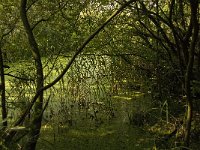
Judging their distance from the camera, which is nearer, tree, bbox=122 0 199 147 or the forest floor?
tree, bbox=122 0 199 147

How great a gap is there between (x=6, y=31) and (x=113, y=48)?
1.06 m

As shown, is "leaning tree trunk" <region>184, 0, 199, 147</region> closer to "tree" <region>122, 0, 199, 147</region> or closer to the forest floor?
"tree" <region>122, 0, 199, 147</region>

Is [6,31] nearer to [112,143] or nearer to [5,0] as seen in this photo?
[5,0]

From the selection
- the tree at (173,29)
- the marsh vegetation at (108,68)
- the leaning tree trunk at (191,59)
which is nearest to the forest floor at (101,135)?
the marsh vegetation at (108,68)

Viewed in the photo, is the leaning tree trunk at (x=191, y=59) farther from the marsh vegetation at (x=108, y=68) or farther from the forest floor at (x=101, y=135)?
the forest floor at (x=101, y=135)

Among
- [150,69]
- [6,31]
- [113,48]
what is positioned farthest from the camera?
[150,69]

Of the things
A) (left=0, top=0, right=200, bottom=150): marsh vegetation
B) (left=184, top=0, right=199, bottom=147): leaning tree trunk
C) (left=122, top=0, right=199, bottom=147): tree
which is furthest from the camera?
(left=0, top=0, right=200, bottom=150): marsh vegetation

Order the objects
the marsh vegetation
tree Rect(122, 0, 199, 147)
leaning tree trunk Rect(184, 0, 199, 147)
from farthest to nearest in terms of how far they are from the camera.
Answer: the marsh vegetation → tree Rect(122, 0, 199, 147) → leaning tree trunk Rect(184, 0, 199, 147)

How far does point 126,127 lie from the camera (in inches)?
143

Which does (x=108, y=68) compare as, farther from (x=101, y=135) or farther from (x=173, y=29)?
(x=173, y=29)

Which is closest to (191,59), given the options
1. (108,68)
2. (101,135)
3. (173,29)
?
(173,29)

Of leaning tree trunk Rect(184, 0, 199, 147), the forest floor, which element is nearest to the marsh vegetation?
the forest floor

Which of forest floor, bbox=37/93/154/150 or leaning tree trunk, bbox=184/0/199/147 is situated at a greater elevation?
leaning tree trunk, bbox=184/0/199/147

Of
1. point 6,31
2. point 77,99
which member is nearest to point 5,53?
point 6,31
